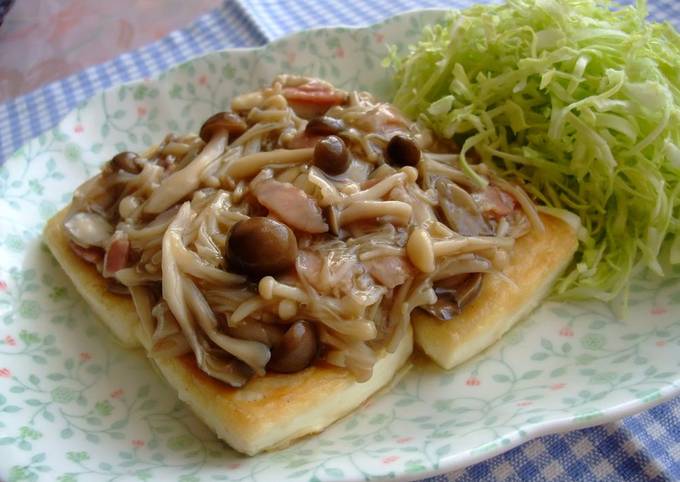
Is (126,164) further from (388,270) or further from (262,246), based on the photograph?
(388,270)

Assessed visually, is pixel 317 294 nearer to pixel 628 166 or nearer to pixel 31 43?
pixel 628 166

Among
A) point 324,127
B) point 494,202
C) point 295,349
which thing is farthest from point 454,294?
point 324,127

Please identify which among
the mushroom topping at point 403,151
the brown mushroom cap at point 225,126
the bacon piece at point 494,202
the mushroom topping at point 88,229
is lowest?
the bacon piece at point 494,202

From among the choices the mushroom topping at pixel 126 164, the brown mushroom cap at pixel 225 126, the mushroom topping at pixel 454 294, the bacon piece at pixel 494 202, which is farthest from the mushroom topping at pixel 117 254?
the bacon piece at pixel 494 202

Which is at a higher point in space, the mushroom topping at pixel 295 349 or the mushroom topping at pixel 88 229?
the mushroom topping at pixel 88 229

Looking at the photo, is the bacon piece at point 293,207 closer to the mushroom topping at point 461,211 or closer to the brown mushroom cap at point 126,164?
the mushroom topping at point 461,211

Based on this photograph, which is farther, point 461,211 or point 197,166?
point 197,166

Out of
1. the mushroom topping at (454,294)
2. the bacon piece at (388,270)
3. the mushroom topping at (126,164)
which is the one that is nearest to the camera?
the bacon piece at (388,270)
